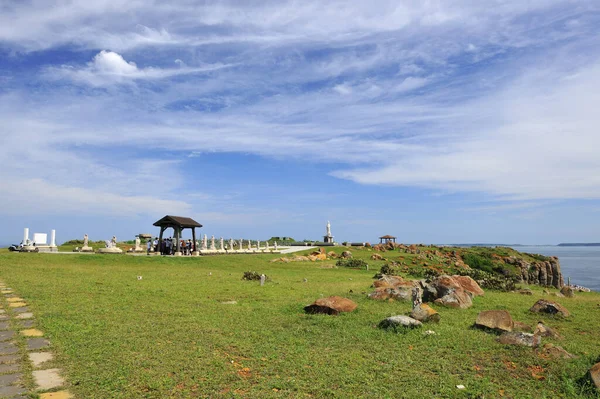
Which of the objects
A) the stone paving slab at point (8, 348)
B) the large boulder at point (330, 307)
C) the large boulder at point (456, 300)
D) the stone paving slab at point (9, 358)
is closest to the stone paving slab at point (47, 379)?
the stone paving slab at point (9, 358)

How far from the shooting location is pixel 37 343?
848 cm

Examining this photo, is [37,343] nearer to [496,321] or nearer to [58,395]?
[58,395]

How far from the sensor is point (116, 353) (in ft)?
25.8

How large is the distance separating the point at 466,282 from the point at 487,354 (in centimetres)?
1119

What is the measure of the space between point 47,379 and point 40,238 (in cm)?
3801

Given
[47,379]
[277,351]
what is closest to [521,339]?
[277,351]

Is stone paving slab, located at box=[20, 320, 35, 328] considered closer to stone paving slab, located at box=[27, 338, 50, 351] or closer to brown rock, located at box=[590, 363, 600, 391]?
stone paving slab, located at box=[27, 338, 50, 351]

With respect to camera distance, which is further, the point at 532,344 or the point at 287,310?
the point at 287,310

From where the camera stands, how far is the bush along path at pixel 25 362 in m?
6.01

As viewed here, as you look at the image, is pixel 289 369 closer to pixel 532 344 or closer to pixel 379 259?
pixel 532 344

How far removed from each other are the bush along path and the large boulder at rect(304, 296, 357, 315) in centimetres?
712

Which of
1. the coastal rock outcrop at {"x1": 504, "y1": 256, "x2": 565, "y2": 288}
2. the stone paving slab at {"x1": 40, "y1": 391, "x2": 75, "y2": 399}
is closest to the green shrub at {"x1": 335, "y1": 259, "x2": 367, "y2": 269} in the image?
the coastal rock outcrop at {"x1": 504, "y1": 256, "x2": 565, "y2": 288}

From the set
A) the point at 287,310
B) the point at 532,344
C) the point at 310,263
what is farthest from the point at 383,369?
the point at 310,263

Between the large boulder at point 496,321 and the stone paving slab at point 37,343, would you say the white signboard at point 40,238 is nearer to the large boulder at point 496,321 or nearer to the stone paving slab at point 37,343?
the stone paving slab at point 37,343
